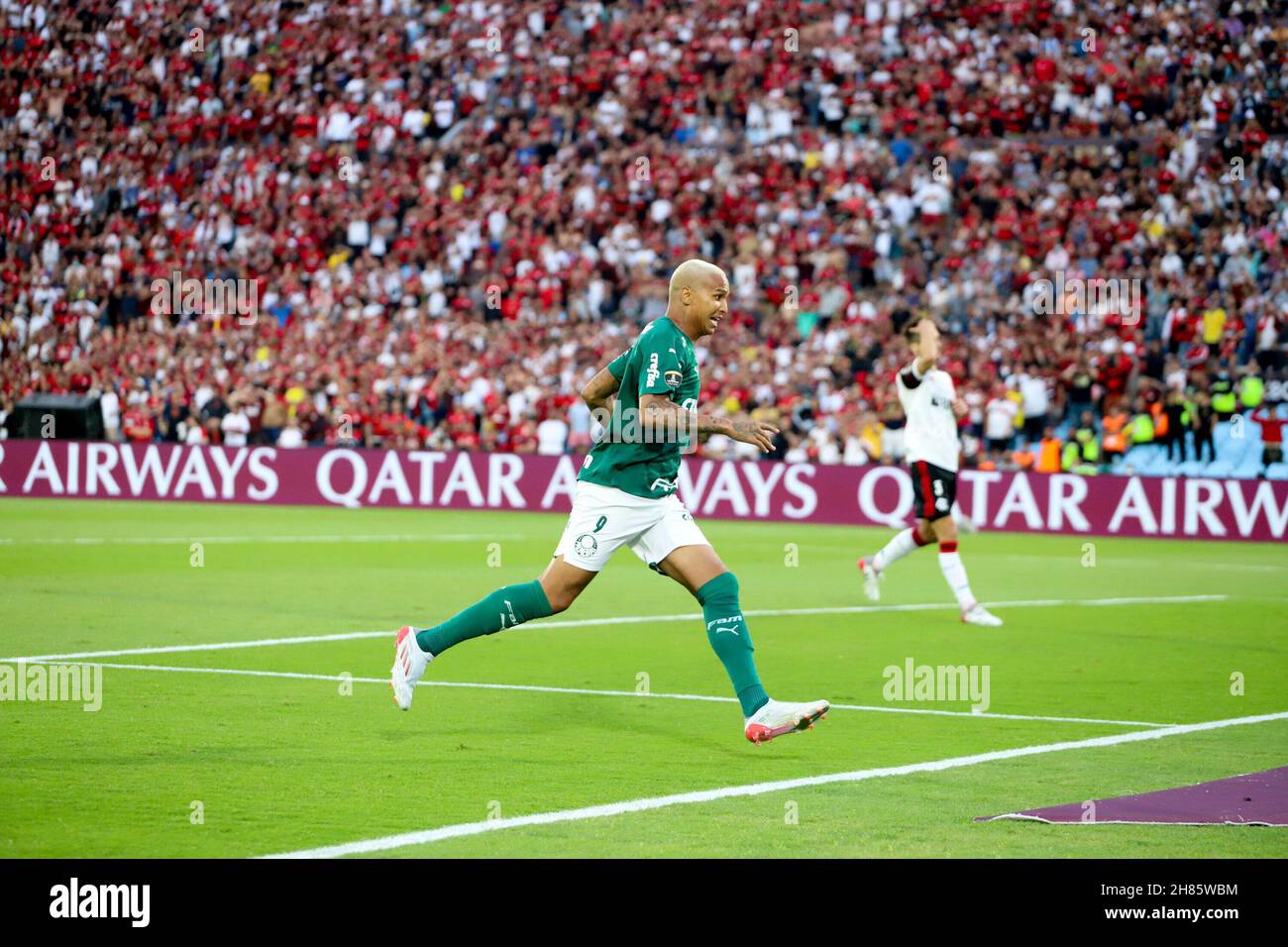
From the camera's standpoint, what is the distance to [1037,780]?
8.28 metres

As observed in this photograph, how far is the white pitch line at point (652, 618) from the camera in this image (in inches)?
486

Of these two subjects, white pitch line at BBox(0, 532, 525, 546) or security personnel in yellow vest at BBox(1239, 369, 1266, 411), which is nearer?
white pitch line at BBox(0, 532, 525, 546)

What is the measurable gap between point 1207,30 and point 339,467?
57.4 feet

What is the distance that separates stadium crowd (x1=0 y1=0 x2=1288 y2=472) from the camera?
98.8 feet

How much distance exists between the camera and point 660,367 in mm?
8648

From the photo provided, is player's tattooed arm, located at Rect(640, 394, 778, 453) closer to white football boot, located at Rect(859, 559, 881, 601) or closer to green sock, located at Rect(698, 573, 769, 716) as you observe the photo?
green sock, located at Rect(698, 573, 769, 716)

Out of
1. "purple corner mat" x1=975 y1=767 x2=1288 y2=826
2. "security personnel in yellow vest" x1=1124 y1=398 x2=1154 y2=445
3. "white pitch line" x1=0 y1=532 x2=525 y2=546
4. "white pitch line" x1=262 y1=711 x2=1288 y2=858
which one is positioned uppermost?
"security personnel in yellow vest" x1=1124 y1=398 x2=1154 y2=445

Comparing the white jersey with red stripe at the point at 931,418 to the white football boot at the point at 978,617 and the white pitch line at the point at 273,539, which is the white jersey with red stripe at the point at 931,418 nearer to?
the white football boot at the point at 978,617

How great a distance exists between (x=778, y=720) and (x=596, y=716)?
69.1 inches

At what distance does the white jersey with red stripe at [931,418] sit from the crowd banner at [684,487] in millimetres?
12709

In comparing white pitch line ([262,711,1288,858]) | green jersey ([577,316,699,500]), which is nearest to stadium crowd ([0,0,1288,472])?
white pitch line ([262,711,1288,858])

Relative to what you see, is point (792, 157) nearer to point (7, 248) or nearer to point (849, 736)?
point (7, 248)

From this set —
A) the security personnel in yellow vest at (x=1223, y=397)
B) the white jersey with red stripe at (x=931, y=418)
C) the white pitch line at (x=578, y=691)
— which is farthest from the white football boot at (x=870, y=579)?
the security personnel in yellow vest at (x=1223, y=397)

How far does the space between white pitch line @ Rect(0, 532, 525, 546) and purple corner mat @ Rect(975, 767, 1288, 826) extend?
16.8 metres
